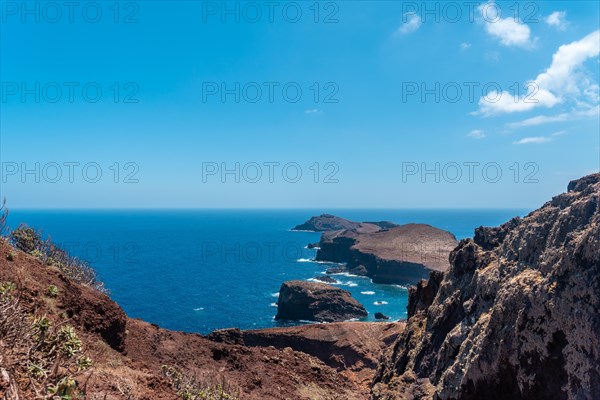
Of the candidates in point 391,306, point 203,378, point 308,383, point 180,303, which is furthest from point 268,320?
point 203,378

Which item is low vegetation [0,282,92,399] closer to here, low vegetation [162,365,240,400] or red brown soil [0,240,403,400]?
red brown soil [0,240,403,400]

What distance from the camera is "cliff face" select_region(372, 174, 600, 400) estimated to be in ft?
51.1

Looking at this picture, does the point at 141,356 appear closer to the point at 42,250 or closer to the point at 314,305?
the point at 42,250

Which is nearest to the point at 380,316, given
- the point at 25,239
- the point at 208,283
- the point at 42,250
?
the point at 208,283

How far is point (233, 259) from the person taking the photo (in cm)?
15388

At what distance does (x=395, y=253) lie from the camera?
142375 millimetres

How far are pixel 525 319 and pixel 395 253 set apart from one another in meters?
128

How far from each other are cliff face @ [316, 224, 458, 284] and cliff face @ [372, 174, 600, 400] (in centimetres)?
8937

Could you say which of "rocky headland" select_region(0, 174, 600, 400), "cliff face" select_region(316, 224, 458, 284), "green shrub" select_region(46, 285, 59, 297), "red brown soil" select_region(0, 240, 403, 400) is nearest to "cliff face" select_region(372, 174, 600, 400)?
→ "rocky headland" select_region(0, 174, 600, 400)

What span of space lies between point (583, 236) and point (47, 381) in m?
19.7

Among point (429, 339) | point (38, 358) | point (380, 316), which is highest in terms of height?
point (38, 358)

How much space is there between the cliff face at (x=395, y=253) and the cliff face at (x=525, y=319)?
8937 centimetres

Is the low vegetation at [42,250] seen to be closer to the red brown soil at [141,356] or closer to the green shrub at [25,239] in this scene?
the green shrub at [25,239]

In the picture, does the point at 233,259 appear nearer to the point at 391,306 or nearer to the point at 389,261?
Result: the point at 389,261
